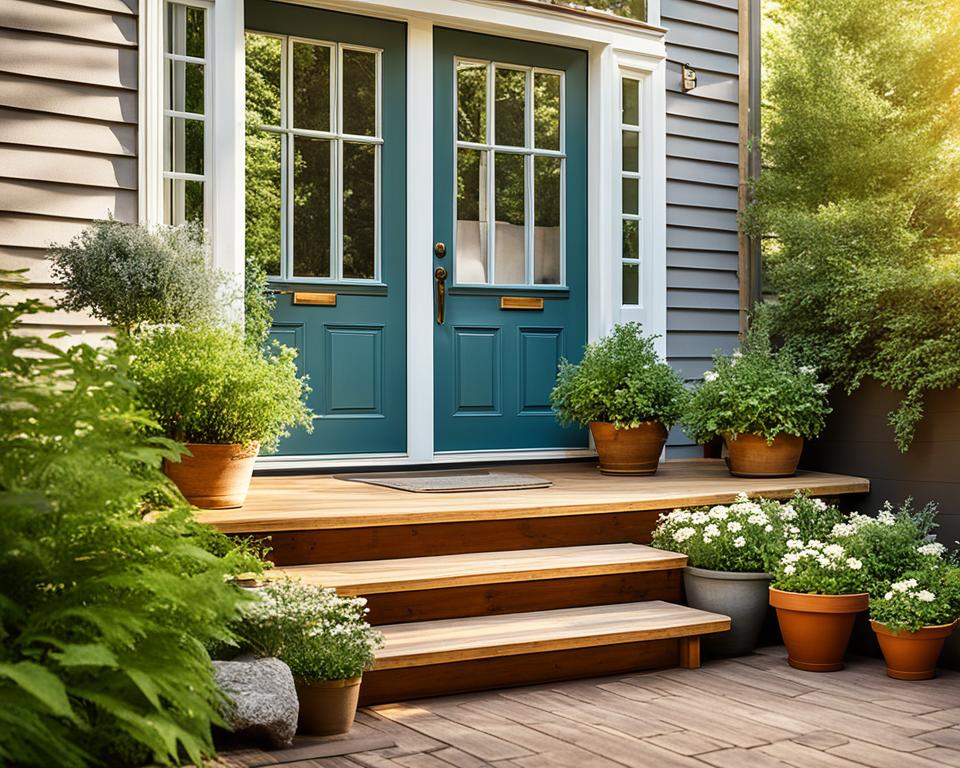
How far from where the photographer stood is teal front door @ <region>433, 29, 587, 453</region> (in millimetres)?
5605

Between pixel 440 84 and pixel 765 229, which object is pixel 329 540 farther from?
pixel 765 229

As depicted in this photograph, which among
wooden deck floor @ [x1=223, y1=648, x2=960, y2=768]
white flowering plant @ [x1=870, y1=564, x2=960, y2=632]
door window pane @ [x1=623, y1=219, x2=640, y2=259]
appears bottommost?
wooden deck floor @ [x1=223, y1=648, x2=960, y2=768]

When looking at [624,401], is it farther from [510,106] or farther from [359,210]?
[510,106]

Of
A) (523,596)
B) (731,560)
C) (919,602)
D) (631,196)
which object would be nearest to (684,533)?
(731,560)

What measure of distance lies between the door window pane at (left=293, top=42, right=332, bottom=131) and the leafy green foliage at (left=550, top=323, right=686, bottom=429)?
5.62 feet

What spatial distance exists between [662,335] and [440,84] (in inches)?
72.8

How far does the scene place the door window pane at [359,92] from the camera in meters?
5.32

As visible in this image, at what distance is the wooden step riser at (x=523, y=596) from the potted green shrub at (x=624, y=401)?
1.15 m

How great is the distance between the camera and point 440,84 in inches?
219

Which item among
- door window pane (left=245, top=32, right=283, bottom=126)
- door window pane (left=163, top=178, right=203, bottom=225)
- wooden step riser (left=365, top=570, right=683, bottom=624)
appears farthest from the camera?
door window pane (left=245, top=32, right=283, bottom=126)

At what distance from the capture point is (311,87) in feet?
17.1

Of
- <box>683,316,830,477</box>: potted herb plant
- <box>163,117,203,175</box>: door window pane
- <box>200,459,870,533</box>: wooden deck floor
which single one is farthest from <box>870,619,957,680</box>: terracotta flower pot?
<box>163,117,203,175</box>: door window pane

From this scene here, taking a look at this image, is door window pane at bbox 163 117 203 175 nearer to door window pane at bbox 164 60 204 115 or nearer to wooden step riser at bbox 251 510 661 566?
door window pane at bbox 164 60 204 115

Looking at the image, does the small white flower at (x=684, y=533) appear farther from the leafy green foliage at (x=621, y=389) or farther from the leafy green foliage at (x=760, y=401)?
the leafy green foliage at (x=621, y=389)
